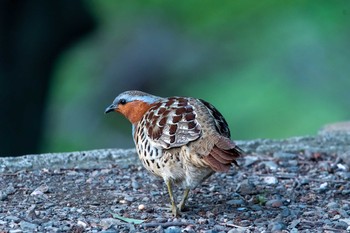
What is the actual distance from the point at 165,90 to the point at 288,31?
7.96 ft

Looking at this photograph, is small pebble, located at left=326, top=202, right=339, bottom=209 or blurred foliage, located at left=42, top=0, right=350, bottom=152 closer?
small pebble, located at left=326, top=202, right=339, bottom=209

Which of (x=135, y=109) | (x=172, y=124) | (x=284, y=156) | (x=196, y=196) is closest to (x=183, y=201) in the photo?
(x=196, y=196)

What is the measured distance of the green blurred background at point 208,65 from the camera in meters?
12.2

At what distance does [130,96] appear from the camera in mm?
6422

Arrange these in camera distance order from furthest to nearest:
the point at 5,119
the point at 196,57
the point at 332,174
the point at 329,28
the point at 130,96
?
the point at 196,57 → the point at 329,28 → the point at 5,119 → the point at 332,174 → the point at 130,96

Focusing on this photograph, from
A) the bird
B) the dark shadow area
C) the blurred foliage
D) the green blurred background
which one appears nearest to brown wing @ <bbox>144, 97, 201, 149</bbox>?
the bird

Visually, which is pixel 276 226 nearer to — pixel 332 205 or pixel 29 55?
pixel 332 205

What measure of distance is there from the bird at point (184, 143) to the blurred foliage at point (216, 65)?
5.85 metres

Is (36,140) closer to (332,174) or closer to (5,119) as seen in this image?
(5,119)

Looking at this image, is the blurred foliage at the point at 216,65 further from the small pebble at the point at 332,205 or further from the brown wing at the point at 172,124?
the small pebble at the point at 332,205

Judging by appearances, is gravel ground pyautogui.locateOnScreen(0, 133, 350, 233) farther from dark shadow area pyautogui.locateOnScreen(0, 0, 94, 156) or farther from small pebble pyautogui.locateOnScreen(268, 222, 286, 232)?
dark shadow area pyautogui.locateOnScreen(0, 0, 94, 156)

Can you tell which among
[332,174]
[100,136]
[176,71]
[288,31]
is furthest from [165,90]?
[332,174]

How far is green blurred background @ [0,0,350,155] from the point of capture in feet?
40.1

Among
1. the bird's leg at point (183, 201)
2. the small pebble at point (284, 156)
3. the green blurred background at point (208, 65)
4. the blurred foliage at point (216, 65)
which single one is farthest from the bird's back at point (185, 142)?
the blurred foliage at point (216, 65)
